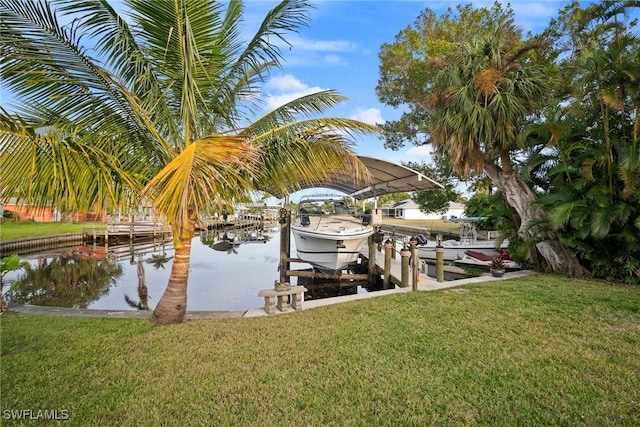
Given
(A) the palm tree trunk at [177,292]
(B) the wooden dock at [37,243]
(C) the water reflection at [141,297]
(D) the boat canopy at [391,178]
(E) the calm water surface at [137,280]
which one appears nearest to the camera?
(A) the palm tree trunk at [177,292]

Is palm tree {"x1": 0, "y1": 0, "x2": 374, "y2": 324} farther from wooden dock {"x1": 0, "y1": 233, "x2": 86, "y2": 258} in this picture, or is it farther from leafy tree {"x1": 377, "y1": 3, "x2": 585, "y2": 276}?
wooden dock {"x1": 0, "y1": 233, "x2": 86, "y2": 258}

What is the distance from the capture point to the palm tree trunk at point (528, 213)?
9320mm

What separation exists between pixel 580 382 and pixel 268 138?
17.1 ft

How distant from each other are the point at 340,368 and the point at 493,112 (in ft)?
31.3

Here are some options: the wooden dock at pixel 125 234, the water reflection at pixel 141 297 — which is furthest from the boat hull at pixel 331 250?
the wooden dock at pixel 125 234

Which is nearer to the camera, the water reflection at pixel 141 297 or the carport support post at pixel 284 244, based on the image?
the water reflection at pixel 141 297

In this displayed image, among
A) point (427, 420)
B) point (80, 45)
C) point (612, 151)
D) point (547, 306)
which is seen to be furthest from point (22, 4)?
point (612, 151)

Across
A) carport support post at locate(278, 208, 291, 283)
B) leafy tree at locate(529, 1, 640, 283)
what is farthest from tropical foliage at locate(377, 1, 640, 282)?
carport support post at locate(278, 208, 291, 283)

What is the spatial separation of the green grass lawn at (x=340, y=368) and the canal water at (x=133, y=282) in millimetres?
4093

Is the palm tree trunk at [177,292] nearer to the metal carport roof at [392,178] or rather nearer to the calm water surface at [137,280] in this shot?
the calm water surface at [137,280]

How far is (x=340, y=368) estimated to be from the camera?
149 inches

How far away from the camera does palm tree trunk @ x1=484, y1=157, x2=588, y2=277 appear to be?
30.6ft

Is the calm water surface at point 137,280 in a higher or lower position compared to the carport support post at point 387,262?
lower

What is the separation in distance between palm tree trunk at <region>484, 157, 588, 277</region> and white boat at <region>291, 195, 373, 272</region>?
178 inches
